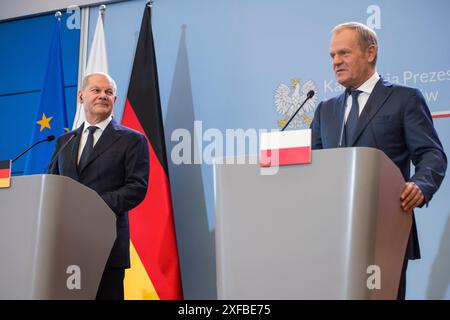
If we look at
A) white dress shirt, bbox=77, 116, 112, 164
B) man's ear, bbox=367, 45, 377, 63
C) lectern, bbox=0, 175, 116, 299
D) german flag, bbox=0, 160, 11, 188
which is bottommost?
lectern, bbox=0, 175, 116, 299

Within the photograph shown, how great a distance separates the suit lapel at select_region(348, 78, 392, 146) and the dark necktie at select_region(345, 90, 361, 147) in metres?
0.02

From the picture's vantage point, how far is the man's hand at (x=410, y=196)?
1.95 meters

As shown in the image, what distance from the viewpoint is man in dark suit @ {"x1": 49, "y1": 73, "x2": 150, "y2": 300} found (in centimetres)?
269

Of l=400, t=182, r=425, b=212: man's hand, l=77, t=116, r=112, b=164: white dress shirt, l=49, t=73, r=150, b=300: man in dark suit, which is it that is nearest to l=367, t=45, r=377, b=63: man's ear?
l=400, t=182, r=425, b=212: man's hand

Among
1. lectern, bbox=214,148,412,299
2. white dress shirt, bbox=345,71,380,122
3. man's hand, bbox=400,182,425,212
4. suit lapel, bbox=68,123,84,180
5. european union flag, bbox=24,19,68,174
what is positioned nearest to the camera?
lectern, bbox=214,148,412,299

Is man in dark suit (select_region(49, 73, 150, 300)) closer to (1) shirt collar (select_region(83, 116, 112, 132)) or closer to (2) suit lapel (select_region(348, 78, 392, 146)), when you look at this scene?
(1) shirt collar (select_region(83, 116, 112, 132))

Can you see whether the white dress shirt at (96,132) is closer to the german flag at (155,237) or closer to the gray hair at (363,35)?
the german flag at (155,237)

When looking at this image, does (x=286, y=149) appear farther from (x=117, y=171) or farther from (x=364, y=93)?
(x=117, y=171)

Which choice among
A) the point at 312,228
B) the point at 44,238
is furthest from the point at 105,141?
the point at 312,228
